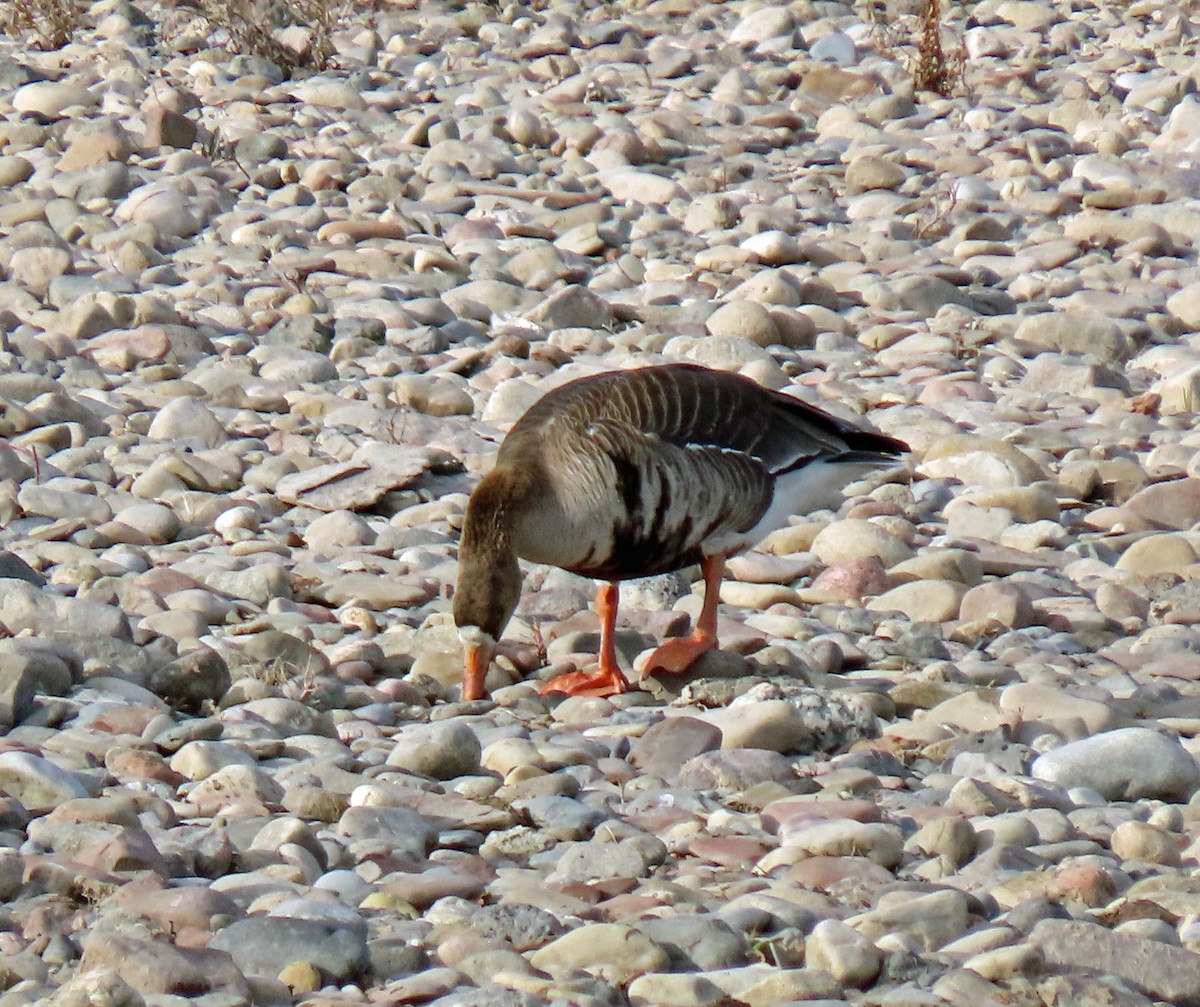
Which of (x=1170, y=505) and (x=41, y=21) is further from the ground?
(x=41, y=21)

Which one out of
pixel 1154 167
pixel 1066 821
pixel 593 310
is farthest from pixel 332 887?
pixel 1154 167

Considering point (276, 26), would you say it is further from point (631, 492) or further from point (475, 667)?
point (475, 667)

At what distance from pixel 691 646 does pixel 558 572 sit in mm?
1042

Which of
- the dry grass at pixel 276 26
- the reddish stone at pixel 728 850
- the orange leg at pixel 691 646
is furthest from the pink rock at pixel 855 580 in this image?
the dry grass at pixel 276 26

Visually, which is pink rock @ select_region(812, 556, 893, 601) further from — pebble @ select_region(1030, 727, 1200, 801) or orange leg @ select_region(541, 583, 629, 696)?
pebble @ select_region(1030, 727, 1200, 801)

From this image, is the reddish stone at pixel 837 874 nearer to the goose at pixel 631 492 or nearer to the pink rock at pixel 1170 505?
the goose at pixel 631 492

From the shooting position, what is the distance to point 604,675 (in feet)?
18.9

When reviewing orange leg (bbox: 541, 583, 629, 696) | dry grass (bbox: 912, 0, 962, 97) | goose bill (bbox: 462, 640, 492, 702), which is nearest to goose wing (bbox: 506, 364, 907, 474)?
orange leg (bbox: 541, 583, 629, 696)

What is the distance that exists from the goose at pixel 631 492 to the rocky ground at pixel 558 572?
241mm

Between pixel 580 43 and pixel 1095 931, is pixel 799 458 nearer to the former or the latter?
pixel 1095 931

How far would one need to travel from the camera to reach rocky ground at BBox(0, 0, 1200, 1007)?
391cm

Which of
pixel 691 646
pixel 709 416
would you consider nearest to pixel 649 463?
pixel 709 416

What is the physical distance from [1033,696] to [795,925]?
166 centimetres

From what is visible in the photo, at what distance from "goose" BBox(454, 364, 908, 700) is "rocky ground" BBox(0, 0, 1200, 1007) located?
241 mm
